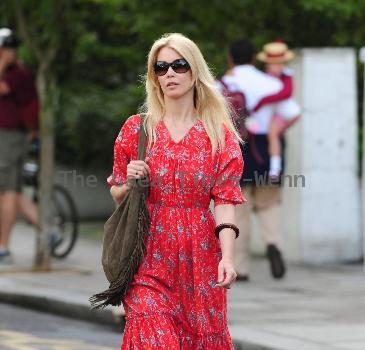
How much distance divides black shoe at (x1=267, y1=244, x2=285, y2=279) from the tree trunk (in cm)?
204

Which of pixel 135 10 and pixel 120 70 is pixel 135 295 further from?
pixel 120 70

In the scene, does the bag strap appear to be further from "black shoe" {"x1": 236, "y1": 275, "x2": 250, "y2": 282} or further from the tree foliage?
the tree foliage

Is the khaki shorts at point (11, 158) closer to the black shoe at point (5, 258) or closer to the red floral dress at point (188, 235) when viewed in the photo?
the black shoe at point (5, 258)

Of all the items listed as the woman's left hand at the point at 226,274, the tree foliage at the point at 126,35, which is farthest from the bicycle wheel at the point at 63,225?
the woman's left hand at the point at 226,274

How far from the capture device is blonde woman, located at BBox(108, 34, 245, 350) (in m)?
5.49

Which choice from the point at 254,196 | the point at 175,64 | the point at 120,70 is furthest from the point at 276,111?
the point at 120,70

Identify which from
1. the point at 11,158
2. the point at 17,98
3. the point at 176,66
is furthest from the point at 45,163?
the point at 176,66

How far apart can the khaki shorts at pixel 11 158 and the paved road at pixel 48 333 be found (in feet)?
8.51

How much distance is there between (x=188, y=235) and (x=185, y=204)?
0.13 m

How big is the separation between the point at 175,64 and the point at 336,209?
278 inches

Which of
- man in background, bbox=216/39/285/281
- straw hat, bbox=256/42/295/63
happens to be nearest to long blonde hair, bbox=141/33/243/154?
man in background, bbox=216/39/285/281

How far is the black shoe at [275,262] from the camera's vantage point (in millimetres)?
11000

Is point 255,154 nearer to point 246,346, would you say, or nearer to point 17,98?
point 17,98

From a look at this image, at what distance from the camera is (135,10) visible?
1416 cm
